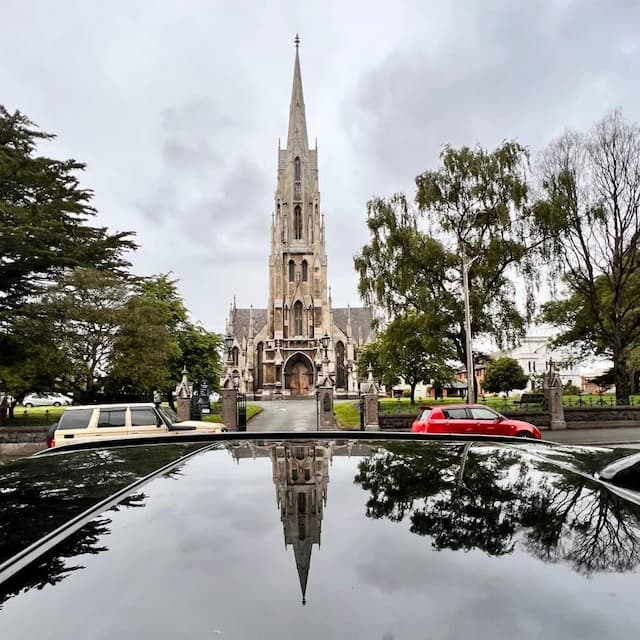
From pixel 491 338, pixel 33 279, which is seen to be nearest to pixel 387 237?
pixel 491 338

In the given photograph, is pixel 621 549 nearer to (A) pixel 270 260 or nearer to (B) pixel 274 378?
(B) pixel 274 378

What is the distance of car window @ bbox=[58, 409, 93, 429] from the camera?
12914 mm

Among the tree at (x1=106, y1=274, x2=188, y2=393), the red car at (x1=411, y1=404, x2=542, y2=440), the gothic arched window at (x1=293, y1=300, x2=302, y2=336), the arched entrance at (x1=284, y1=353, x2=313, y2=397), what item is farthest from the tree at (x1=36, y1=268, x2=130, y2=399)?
the gothic arched window at (x1=293, y1=300, x2=302, y2=336)

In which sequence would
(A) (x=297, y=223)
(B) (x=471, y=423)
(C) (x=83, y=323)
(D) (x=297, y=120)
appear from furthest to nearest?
(D) (x=297, y=120) < (A) (x=297, y=223) < (C) (x=83, y=323) < (B) (x=471, y=423)

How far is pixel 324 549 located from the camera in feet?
5.36

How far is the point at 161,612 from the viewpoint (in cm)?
123

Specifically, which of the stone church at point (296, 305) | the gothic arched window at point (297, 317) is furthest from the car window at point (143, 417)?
the gothic arched window at point (297, 317)

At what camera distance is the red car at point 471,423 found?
1498 cm

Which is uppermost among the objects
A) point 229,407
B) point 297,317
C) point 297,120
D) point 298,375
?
point 297,120

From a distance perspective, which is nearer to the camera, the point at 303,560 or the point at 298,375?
the point at 303,560

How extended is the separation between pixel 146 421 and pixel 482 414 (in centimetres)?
1004

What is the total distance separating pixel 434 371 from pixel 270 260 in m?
45.4

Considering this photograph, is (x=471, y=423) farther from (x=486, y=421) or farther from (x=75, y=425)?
(x=75, y=425)

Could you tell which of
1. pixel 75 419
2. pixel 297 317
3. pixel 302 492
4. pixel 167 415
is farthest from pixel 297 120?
pixel 302 492
